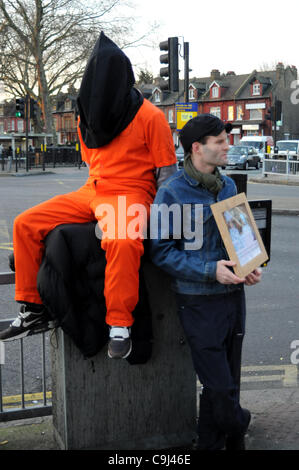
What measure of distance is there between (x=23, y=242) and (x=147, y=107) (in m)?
0.88

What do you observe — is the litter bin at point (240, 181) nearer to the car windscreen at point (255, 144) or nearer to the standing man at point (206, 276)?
the standing man at point (206, 276)

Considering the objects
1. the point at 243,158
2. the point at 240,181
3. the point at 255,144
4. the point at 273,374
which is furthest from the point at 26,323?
the point at 255,144

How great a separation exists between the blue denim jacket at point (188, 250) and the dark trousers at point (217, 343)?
0.06 metres

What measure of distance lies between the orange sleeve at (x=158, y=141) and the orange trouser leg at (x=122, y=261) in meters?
0.31

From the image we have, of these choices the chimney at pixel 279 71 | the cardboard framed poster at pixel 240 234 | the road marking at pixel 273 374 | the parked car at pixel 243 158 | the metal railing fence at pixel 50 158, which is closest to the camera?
the cardboard framed poster at pixel 240 234

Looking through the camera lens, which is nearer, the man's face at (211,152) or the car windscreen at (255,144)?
the man's face at (211,152)

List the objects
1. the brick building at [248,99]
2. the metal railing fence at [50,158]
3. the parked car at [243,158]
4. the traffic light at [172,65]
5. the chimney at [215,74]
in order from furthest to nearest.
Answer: the chimney at [215,74], the brick building at [248,99], the parked car at [243,158], the metal railing fence at [50,158], the traffic light at [172,65]

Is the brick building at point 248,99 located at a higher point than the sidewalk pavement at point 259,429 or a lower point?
higher

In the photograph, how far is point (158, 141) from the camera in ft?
8.98

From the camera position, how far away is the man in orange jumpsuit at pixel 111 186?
2564 mm

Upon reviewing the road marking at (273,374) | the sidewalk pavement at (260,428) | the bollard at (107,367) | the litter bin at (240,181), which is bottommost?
the road marking at (273,374)

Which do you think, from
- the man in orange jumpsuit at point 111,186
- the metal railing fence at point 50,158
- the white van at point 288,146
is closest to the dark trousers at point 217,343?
the man in orange jumpsuit at point 111,186

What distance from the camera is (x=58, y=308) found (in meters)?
2.57

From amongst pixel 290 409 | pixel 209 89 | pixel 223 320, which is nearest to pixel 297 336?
pixel 290 409
